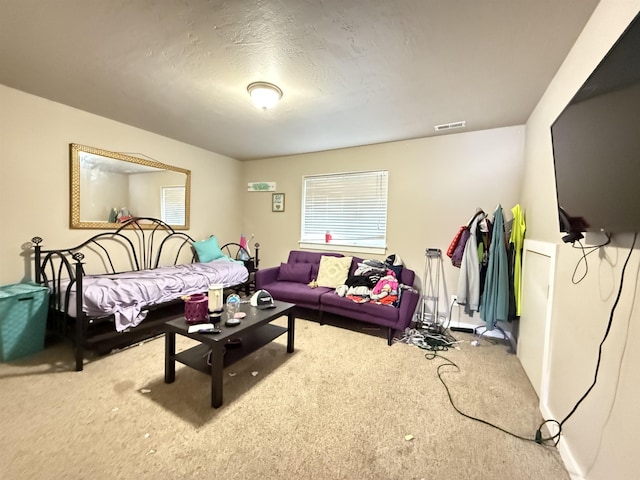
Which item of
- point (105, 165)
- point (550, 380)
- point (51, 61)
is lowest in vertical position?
point (550, 380)


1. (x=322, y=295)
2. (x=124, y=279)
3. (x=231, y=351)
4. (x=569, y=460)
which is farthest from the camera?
(x=322, y=295)

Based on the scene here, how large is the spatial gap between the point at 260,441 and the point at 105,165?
344 cm

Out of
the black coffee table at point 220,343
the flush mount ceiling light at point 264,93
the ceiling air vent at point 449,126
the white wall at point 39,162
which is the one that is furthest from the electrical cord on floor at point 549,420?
the white wall at point 39,162

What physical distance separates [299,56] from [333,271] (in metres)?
2.54

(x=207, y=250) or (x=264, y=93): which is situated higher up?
(x=264, y=93)

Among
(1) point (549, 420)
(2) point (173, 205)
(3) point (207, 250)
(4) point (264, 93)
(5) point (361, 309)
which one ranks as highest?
(4) point (264, 93)

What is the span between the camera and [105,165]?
126 inches

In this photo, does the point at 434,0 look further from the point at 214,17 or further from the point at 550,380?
the point at 550,380

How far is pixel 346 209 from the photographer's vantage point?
4148 mm

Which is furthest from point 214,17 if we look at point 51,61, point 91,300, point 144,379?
point 144,379

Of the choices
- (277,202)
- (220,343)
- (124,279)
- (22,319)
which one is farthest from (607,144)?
(277,202)

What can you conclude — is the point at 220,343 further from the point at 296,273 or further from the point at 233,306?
the point at 296,273

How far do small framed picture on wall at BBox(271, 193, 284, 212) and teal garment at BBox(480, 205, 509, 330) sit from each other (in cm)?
315

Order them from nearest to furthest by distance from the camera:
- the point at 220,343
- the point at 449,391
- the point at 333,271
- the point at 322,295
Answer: the point at 220,343 < the point at 449,391 < the point at 322,295 < the point at 333,271
